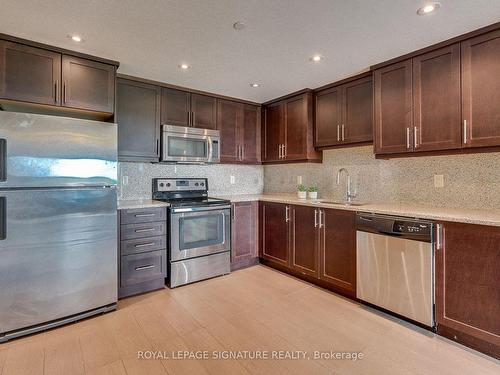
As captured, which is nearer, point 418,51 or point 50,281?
point 50,281

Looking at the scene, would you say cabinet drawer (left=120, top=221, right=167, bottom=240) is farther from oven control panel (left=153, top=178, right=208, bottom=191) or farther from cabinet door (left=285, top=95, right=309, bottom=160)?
cabinet door (left=285, top=95, right=309, bottom=160)

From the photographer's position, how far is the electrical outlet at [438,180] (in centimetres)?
256

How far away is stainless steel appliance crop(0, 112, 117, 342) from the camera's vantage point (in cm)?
202

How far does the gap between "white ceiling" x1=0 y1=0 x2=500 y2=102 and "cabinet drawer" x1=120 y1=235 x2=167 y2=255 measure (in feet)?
5.83

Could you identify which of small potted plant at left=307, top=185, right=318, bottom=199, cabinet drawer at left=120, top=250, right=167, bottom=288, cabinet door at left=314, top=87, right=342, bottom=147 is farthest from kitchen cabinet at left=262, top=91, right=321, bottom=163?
cabinet drawer at left=120, top=250, right=167, bottom=288

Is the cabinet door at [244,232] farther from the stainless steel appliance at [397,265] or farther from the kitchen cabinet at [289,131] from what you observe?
the stainless steel appliance at [397,265]

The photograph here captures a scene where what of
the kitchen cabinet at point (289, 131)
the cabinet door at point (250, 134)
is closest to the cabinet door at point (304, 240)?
the kitchen cabinet at point (289, 131)

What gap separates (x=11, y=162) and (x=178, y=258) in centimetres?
171

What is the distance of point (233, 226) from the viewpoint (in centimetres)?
350

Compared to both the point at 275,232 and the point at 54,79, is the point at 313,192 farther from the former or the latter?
the point at 54,79

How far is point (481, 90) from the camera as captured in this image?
209 cm

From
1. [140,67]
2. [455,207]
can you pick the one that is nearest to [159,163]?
[140,67]

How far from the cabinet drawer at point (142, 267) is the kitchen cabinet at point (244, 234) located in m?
0.93

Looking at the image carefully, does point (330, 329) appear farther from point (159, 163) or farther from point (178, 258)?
point (159, 163)
